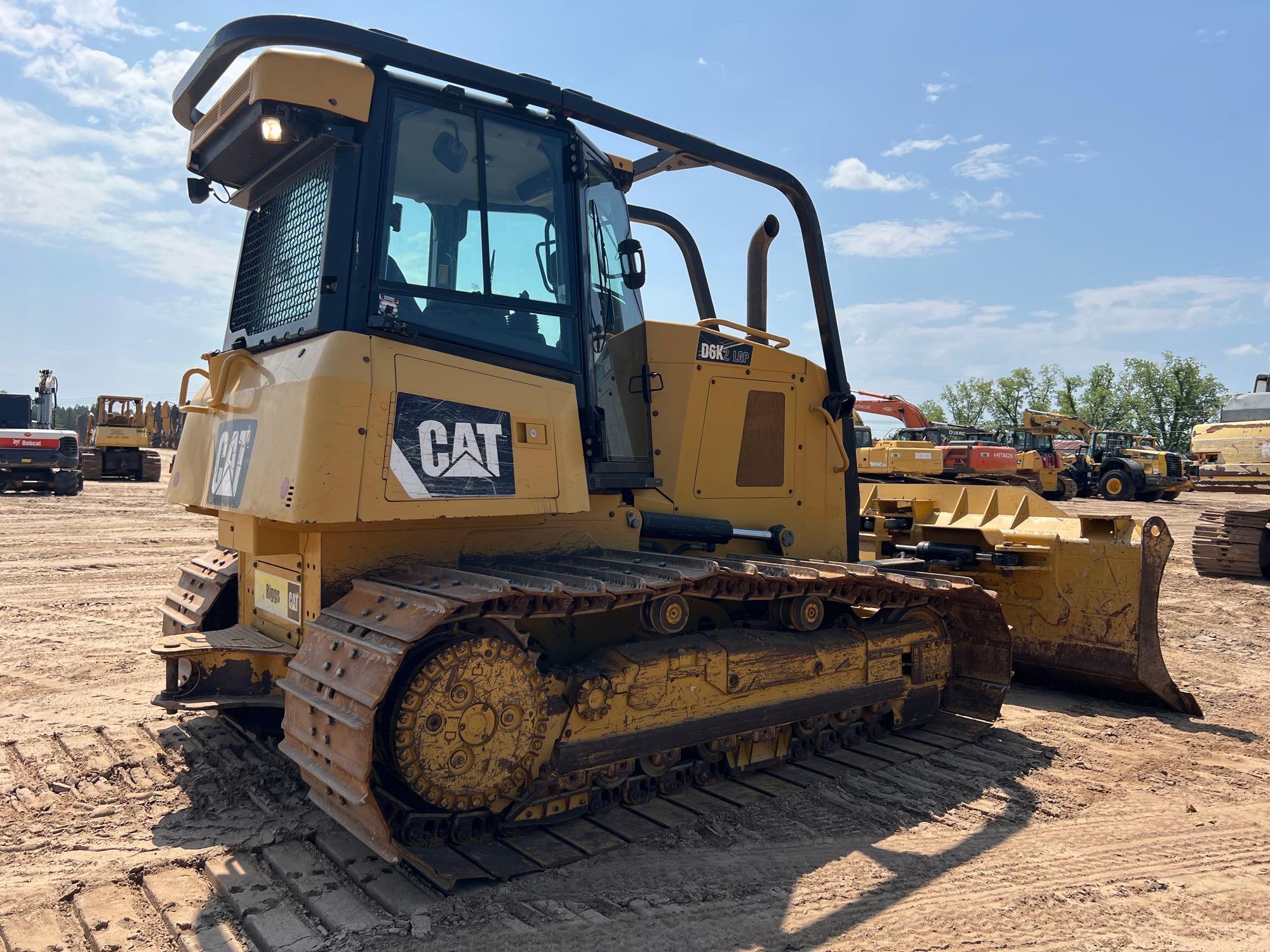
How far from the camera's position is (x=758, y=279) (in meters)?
6.07

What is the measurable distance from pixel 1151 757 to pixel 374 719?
4492 millimetres

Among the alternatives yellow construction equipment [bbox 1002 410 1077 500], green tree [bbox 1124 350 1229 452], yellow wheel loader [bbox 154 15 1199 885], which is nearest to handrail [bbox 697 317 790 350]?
yellow wheel loader [bbox 154 15 1199 885]

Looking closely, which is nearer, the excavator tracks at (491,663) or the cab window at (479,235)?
the excavator tracks at (491,663)

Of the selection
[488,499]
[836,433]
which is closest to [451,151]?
[488,499]

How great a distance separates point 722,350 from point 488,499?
6.89 ft

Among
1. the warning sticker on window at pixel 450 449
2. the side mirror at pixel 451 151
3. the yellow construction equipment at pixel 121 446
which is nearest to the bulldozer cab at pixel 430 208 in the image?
the side mirror at pixel 451 151

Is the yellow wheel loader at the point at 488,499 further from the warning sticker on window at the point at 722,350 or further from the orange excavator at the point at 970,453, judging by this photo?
the orange excavator at the point at 970,453

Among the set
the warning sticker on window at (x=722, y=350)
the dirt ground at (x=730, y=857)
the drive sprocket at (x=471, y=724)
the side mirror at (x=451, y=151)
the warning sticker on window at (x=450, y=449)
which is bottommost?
the dirt ground at (x=730, y=857)

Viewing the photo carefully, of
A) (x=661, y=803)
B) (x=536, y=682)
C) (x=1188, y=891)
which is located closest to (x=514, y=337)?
(x=536, y=682)

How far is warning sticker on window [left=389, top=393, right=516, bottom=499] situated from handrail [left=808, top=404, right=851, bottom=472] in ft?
8.40

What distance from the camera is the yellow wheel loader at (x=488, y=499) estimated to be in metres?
3.45

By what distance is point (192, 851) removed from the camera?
3.71 meters

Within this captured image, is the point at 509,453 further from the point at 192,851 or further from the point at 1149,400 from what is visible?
the point at 1149,400

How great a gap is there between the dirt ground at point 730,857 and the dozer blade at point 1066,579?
1.16ft
